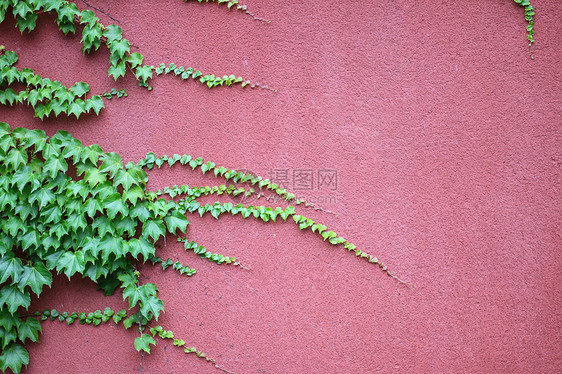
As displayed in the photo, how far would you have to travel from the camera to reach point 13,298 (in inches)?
89.4

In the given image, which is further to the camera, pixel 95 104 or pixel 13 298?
pixel 95 104

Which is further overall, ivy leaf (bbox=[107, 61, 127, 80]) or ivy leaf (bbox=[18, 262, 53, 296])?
ivy leaf (bbox=[107, 61, 127, 80])

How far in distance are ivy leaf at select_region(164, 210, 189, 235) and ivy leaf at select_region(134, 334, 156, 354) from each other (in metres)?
0.66

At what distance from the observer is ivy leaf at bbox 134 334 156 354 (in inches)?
88.9

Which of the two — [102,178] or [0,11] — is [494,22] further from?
[0,11]

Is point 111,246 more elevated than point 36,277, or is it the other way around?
point 111,246

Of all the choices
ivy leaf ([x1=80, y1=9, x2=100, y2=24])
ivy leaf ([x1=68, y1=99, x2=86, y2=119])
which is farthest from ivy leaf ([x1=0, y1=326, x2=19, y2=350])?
ivy leaf ([x1=80, y1=9, x2=100, y2=24])

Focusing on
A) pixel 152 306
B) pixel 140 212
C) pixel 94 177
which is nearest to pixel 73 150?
pixel 94 177

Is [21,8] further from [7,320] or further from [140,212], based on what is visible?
[7,320]

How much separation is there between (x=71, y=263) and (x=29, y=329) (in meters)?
0.55

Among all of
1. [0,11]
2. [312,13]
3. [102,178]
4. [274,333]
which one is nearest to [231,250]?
[274,333]

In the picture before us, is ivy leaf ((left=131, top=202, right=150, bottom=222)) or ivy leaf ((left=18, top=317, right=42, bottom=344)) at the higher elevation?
ivy leaf ((left=131, top=202, right=150, bottom=222))

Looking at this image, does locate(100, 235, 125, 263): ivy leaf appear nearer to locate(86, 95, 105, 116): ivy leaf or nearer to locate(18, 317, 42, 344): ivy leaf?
locate(18, 317, 42, 344): ivy leaf

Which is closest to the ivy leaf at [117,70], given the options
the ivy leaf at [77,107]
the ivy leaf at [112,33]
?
the ivy leaf at [112,33]
